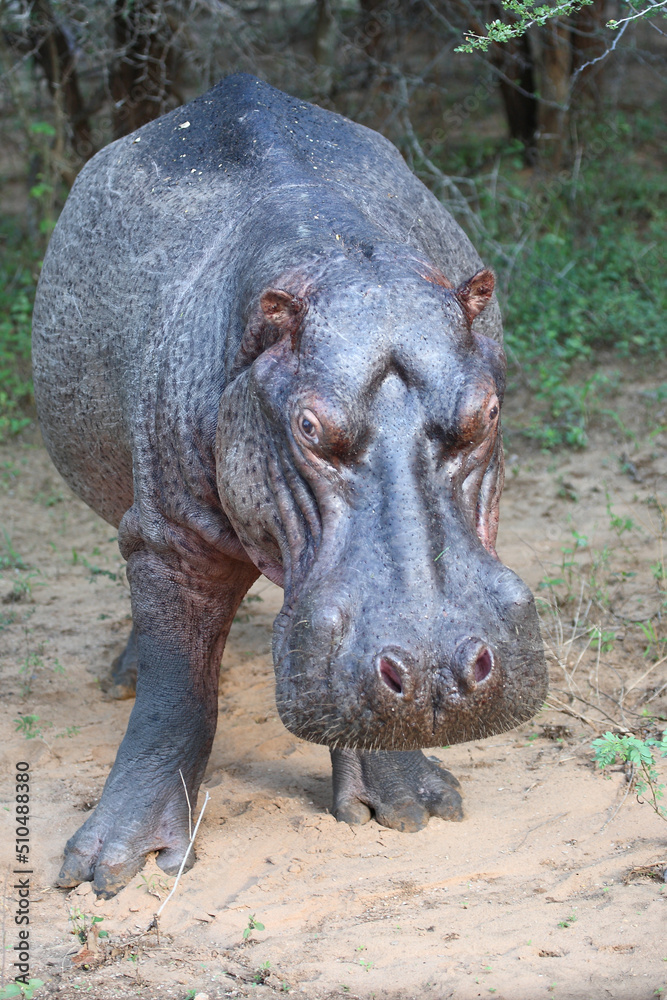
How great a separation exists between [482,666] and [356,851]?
140 cm

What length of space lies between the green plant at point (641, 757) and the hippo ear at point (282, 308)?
4.94 feet

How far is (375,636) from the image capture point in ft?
8.53

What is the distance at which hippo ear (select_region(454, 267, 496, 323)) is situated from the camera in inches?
123

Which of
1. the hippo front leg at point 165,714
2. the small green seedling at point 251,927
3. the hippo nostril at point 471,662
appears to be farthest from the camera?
the hippo front leg at point 165,714

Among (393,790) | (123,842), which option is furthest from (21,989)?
(393,790)

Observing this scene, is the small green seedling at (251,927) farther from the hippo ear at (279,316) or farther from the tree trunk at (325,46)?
the tree trunk at (325,46)

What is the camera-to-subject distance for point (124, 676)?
5.13 metres

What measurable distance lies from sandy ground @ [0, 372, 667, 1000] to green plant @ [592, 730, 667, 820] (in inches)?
2.2

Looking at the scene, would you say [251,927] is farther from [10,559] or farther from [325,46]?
[325,46]

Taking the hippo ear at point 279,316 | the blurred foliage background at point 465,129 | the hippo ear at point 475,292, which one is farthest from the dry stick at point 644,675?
the blurred foliage background at point 465,129

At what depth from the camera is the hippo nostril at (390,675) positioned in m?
2.58

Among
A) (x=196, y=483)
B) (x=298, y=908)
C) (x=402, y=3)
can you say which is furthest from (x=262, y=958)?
(x=402, y=3)

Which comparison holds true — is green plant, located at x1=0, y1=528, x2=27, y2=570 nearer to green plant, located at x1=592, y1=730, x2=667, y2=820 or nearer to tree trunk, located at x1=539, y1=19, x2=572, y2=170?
green plant, located at x1=592, y1=730, x2=667, y2=820

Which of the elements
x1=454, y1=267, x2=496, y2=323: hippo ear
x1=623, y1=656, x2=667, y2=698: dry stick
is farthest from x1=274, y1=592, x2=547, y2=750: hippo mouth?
x1=623, y1=656, x2=667, y2=698: dry stick
